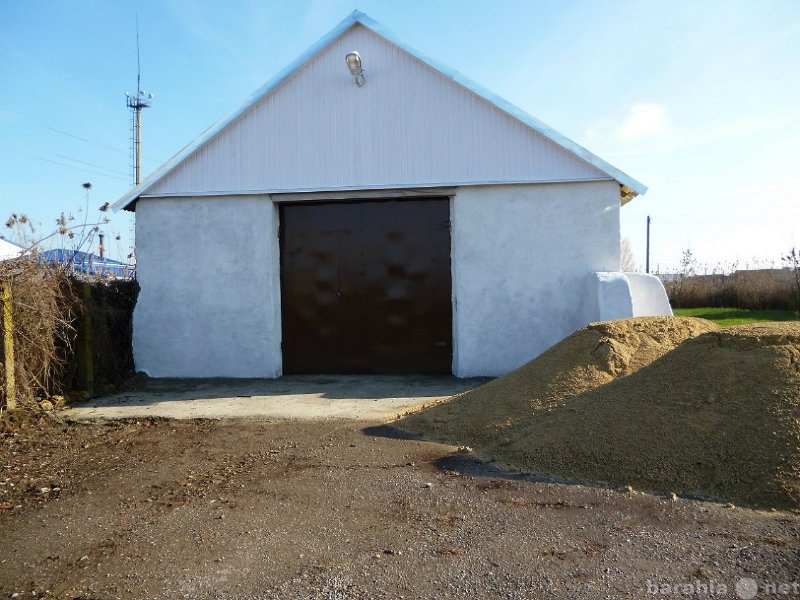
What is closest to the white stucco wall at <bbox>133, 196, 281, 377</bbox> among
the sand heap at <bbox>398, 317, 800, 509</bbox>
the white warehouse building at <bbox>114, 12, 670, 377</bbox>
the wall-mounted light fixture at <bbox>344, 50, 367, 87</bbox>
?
the white warehouse building at <bbox>114, 12, 670, 377</bbox>

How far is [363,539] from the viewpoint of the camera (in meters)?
3.40

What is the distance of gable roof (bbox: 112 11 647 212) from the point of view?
875 cm

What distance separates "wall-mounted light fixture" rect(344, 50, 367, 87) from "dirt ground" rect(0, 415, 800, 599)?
6.24 m

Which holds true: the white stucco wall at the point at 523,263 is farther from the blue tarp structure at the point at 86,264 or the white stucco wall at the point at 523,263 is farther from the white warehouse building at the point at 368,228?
the blue tarp structure at the point at 86,264

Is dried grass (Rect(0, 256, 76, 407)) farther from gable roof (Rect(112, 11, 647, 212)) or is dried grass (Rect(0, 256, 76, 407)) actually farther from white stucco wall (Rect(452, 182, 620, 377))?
white stucco wall (Rect(452, 182, 620, 377))

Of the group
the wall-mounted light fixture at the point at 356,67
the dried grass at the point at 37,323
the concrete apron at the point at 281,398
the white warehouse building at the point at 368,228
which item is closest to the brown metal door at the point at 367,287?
the white warehouse building at the point at 368,228

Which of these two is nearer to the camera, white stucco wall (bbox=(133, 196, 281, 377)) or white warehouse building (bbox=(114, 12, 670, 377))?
white warehouse building (bbox=(114, 12, 670, 377))

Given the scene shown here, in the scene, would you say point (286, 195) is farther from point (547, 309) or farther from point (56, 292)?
point (547, 309)

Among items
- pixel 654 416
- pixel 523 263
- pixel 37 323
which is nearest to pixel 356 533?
pixel 654 416

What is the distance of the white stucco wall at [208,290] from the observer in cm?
952

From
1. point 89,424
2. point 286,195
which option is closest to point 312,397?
point 89,424

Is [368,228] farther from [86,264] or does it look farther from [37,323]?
[37,323]

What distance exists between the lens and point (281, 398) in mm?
7824

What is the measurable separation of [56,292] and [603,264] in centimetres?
768
